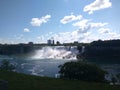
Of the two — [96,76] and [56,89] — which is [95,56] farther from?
[56,89]

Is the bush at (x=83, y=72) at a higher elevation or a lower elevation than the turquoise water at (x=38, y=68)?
higher

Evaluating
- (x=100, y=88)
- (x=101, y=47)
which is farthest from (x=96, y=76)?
(x=101, y=47)

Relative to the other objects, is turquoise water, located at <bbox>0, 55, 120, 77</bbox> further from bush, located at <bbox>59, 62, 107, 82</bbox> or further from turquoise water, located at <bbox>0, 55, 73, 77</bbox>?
bush, located at <bbox>59, 62, 107, 82</bbox>

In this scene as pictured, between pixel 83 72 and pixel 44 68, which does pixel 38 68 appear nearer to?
pixel 44 68

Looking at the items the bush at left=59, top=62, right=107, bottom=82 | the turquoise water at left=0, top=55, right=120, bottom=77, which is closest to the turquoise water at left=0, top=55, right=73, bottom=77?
the turquoise water at left=0, top=55, right=120, bottom=77

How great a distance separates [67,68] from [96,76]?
2.64 m

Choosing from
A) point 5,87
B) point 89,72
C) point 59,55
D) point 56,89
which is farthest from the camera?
point 59,55

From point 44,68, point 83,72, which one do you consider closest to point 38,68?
point 44,68

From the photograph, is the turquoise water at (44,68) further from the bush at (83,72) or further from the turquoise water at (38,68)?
the bush at (83,72)

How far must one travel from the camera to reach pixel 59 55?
600 ft

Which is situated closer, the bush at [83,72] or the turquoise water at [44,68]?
the bush at [83,72]

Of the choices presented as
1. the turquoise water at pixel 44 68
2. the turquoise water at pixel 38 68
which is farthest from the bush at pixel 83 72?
the turquoise water at pixel 38 68

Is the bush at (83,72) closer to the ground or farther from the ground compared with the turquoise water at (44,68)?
farther from the ground

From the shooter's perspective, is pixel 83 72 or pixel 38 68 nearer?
pixel 83 72
